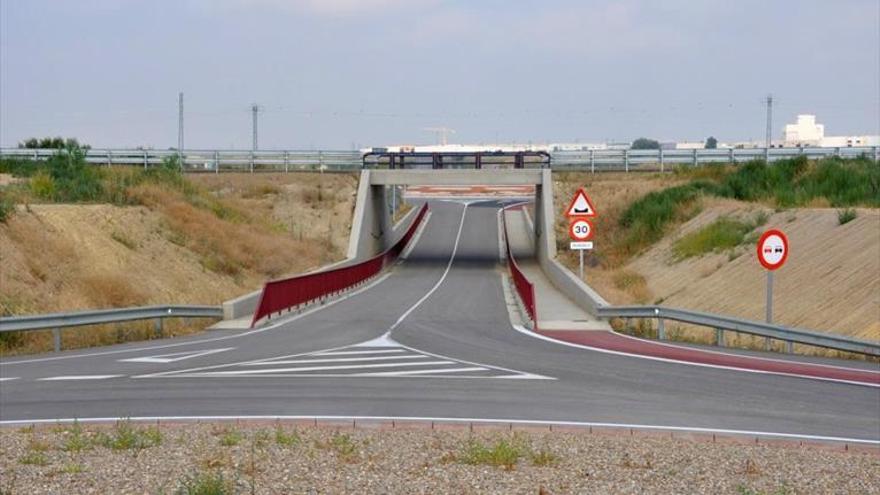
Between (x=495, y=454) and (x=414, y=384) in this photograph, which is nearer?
(x=495, y=454)

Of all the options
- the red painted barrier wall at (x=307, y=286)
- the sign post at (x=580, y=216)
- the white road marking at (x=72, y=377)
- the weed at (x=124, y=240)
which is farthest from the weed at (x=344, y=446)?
the weed at (x=124, y=240)

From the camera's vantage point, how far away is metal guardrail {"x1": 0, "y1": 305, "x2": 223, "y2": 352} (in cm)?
2267

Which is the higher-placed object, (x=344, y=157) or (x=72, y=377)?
(x=344, y=157)

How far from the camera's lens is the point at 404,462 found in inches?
415

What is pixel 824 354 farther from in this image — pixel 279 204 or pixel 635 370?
pixel 279 204

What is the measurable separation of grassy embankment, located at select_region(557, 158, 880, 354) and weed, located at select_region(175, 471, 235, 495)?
92.5 ft

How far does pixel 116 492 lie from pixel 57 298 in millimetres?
22179

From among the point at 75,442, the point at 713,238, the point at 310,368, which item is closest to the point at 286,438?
the point at 75,442

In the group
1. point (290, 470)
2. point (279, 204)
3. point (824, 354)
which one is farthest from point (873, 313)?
point (279, 204)

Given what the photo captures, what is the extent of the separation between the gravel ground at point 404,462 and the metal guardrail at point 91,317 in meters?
9.87

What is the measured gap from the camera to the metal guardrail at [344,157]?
71.1 meters

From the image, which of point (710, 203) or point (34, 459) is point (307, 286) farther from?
point (34, 459)

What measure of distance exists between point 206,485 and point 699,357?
1500 cm

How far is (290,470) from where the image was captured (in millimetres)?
9984
